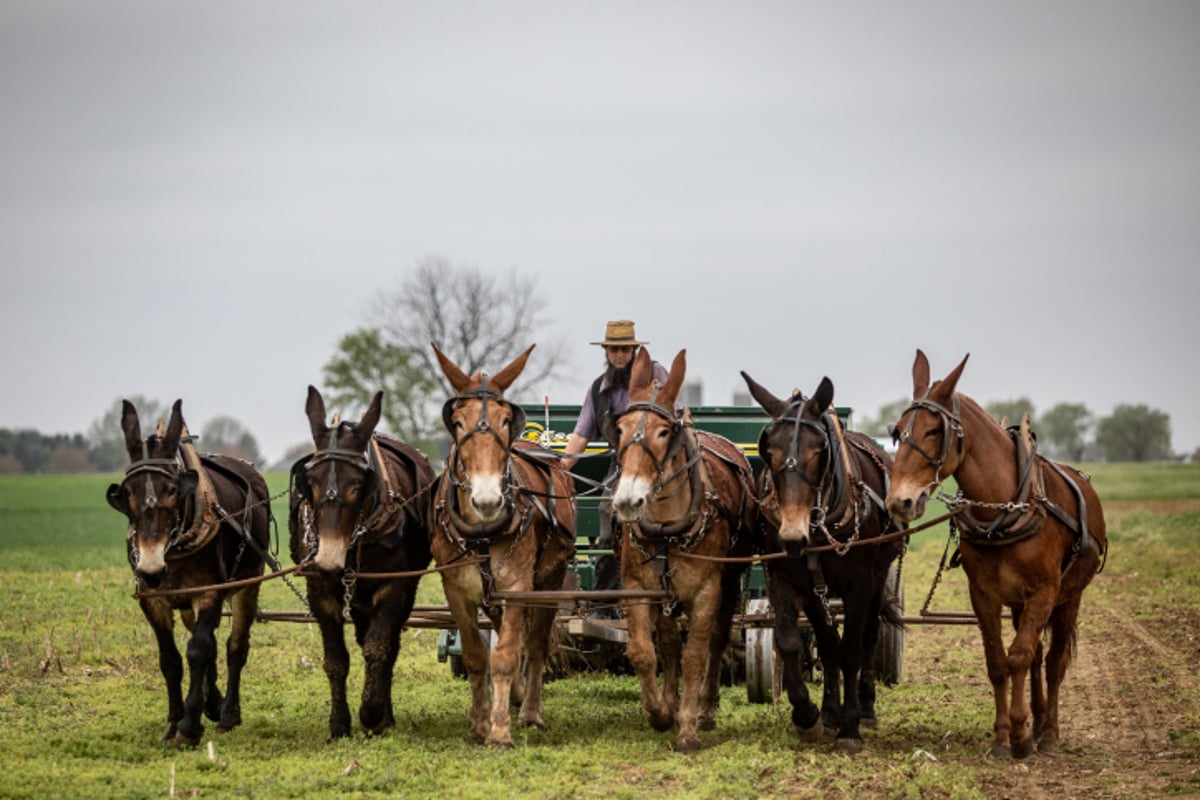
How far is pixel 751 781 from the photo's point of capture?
862 cm

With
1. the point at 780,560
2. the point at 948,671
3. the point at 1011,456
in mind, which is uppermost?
the point at 1011,456

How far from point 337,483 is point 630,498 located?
1961mm

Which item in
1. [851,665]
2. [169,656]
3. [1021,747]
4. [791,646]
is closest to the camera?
[1021,747]

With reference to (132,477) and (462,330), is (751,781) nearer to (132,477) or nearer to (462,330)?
(132,477)

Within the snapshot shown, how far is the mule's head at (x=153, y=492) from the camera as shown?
9.76 meters

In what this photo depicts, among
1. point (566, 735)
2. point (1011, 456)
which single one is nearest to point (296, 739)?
point (566, 735)

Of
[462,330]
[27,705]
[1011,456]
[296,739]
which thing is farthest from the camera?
[462,330]

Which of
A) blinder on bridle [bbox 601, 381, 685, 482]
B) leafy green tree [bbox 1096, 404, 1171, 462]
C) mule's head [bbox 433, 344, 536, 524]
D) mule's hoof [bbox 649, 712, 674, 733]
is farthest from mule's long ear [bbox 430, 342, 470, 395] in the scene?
leafy green tree [bbox 1096, 404, 1171, 462]

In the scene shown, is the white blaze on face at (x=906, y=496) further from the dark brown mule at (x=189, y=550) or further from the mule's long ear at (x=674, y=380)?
the dark brown mule at (x=189, y=550)

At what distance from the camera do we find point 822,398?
9.66 metres

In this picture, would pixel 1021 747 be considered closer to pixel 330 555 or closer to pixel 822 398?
pixel 822 398

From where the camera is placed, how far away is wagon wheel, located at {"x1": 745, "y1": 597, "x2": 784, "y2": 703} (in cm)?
1164

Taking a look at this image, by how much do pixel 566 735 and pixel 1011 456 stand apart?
3576 mm

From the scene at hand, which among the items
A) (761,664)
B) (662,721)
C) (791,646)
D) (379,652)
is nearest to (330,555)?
(379,652)
